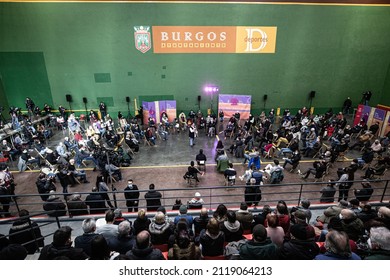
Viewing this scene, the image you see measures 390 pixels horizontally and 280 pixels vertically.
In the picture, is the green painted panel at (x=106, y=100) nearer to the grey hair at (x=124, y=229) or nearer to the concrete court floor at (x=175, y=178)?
the concrete court floor at (x=175, y=178)

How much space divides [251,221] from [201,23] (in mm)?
17322

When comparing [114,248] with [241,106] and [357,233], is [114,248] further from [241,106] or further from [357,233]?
[241,106]

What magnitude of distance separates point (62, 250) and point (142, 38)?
60.4ft

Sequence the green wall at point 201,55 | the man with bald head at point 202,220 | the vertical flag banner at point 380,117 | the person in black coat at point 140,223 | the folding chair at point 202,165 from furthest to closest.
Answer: the green wall at point 201,55 → the vertical flag banner at point 380,117 → the folding chair at point 202,165 → the man with bald head at point 202,220 → the person in black coat at point 140,223

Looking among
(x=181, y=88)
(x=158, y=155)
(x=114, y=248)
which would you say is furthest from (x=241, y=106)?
(x=114, y=248)

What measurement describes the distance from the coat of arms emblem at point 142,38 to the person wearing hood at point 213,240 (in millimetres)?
18038

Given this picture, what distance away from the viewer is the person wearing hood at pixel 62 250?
315cm

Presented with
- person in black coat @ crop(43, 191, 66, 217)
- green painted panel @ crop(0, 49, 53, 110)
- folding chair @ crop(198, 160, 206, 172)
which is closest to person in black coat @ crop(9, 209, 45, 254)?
person in black coat @ crop(43, 191, 66, 217)

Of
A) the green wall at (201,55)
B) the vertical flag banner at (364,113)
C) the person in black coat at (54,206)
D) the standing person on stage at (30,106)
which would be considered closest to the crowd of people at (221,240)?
the person in black coat at (54,206)

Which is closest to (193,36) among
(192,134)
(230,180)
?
(192,134)

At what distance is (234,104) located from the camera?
20.4 meters

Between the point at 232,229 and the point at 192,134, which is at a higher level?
the point at 232,229

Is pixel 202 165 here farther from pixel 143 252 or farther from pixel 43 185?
pixel 143 252

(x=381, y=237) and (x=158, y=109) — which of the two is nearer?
(x=381, y=237)
